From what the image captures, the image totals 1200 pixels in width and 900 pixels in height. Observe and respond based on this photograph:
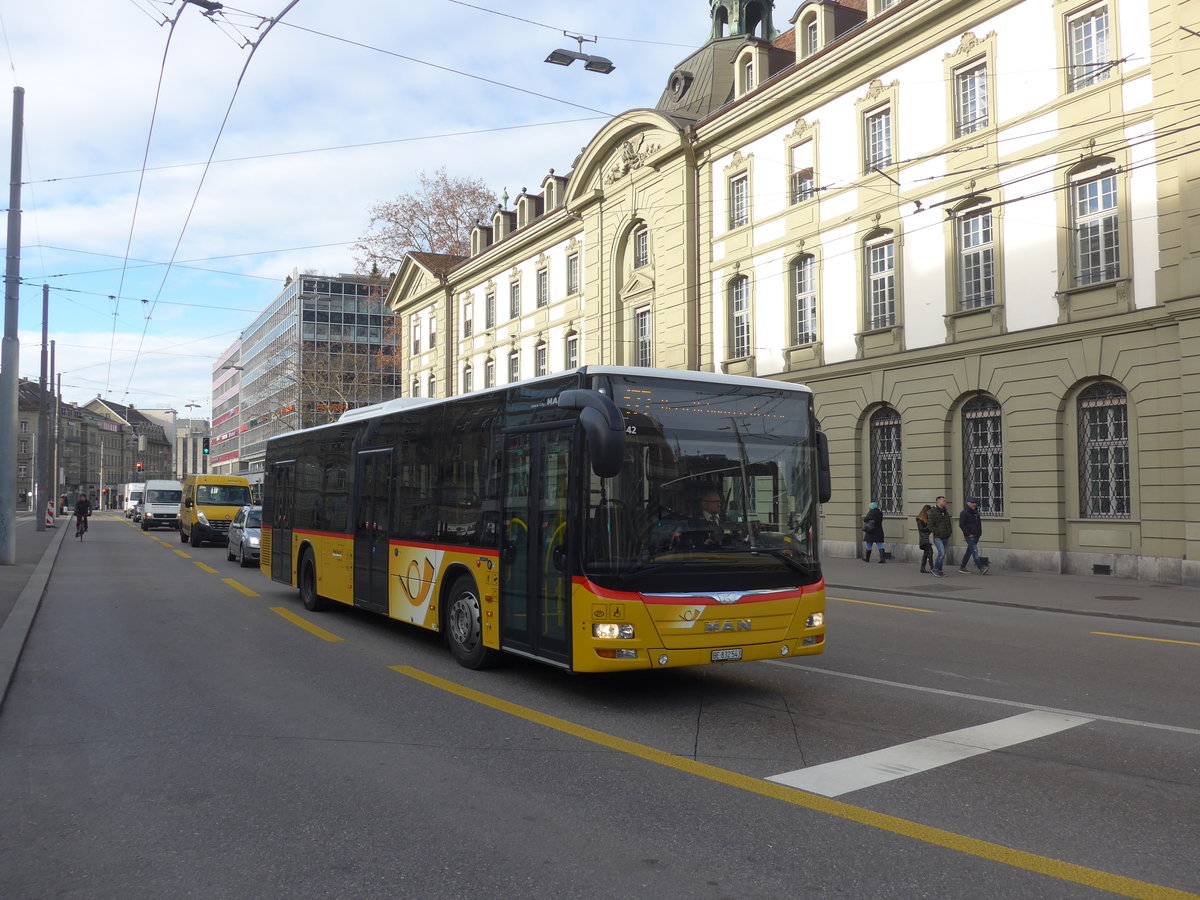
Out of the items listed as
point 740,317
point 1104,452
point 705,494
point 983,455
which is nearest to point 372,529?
point 705,494

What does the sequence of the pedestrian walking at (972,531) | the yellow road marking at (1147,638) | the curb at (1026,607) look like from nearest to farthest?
the yellow road marking at (1147,638), the curb at (1026,607), the pedestrian walking at (972,531)

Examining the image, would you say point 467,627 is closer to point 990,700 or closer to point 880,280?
point 990,700

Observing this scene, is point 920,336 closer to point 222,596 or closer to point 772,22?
point 222,596

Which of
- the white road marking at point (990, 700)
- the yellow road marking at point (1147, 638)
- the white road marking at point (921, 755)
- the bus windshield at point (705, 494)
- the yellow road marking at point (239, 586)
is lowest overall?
the yellow road marking at point (1147, 638)

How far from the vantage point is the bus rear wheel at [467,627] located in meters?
9.27

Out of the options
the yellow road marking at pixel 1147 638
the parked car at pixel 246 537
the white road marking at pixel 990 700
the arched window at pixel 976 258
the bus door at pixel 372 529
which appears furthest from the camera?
the parked car at pixel 246 537

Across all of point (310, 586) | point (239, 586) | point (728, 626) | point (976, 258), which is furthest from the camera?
point (976, 258)

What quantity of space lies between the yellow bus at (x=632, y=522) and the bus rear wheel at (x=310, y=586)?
16.0 ft

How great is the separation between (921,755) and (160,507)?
47605 millimetres

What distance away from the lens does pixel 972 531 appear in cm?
2173

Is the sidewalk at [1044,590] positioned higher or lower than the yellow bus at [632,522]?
lower

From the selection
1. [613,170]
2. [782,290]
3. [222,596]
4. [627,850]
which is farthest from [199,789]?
[613,170]

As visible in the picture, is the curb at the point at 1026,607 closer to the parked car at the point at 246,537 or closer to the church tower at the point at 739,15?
the parked car at the point at 246,537

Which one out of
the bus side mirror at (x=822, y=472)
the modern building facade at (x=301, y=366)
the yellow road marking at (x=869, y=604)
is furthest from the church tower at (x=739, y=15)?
the bus side mirror at (x=822, y=472)
